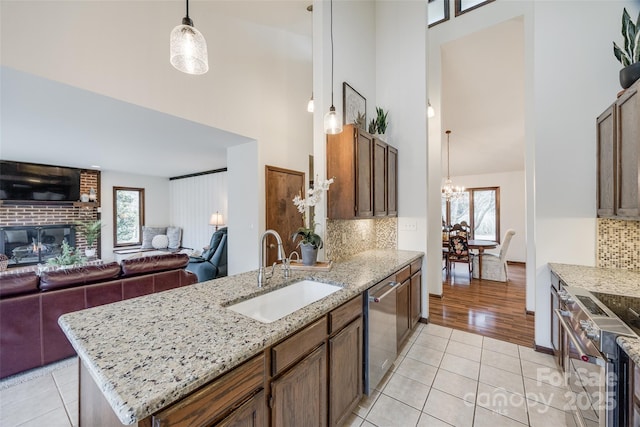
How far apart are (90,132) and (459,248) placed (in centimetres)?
635

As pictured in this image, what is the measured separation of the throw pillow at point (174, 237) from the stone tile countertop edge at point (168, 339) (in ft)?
21.2

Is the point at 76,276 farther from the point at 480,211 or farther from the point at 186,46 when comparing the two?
the point at 480,211

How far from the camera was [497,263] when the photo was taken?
Answer: 4.81 metres

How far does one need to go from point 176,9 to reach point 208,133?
1.36m

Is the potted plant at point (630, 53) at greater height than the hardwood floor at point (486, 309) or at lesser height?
greater

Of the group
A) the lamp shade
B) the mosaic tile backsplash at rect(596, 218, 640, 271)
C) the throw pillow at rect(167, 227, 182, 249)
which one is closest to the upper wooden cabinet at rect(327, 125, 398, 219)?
the mosaic tile backsplash at rect(596, 218, 640, 271)

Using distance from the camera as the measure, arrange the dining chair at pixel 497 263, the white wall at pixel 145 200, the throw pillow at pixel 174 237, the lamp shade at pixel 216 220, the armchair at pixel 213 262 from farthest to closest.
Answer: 1. the throw pillow at pixel 174 237
2. the white wall at pixel 145 200
3. the lamp shade at pixel 216 220
4. the dining chair at pixel 497 263
5. the armchair at pixel 213 262

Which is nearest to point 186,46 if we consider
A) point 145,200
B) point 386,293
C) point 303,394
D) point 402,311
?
point 303,394

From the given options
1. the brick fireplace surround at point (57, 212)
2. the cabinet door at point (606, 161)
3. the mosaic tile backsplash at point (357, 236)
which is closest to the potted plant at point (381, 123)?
the mosaic tile backsplash at point (357, 236)

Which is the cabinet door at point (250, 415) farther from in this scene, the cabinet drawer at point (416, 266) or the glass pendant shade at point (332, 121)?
the cabinet drawer at point (416, 266)

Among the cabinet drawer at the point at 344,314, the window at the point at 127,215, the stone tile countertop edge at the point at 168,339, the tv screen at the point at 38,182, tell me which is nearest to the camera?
the stone tile countertop edge at the point at 168,339

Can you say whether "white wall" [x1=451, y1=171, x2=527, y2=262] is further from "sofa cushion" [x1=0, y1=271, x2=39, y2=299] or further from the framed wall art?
"sofa cushion" [x1=0, y1=271, x2=39, y2=299]

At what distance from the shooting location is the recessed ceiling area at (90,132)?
2.39 metres

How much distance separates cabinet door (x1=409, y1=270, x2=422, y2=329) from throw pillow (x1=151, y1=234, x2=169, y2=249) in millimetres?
6872
